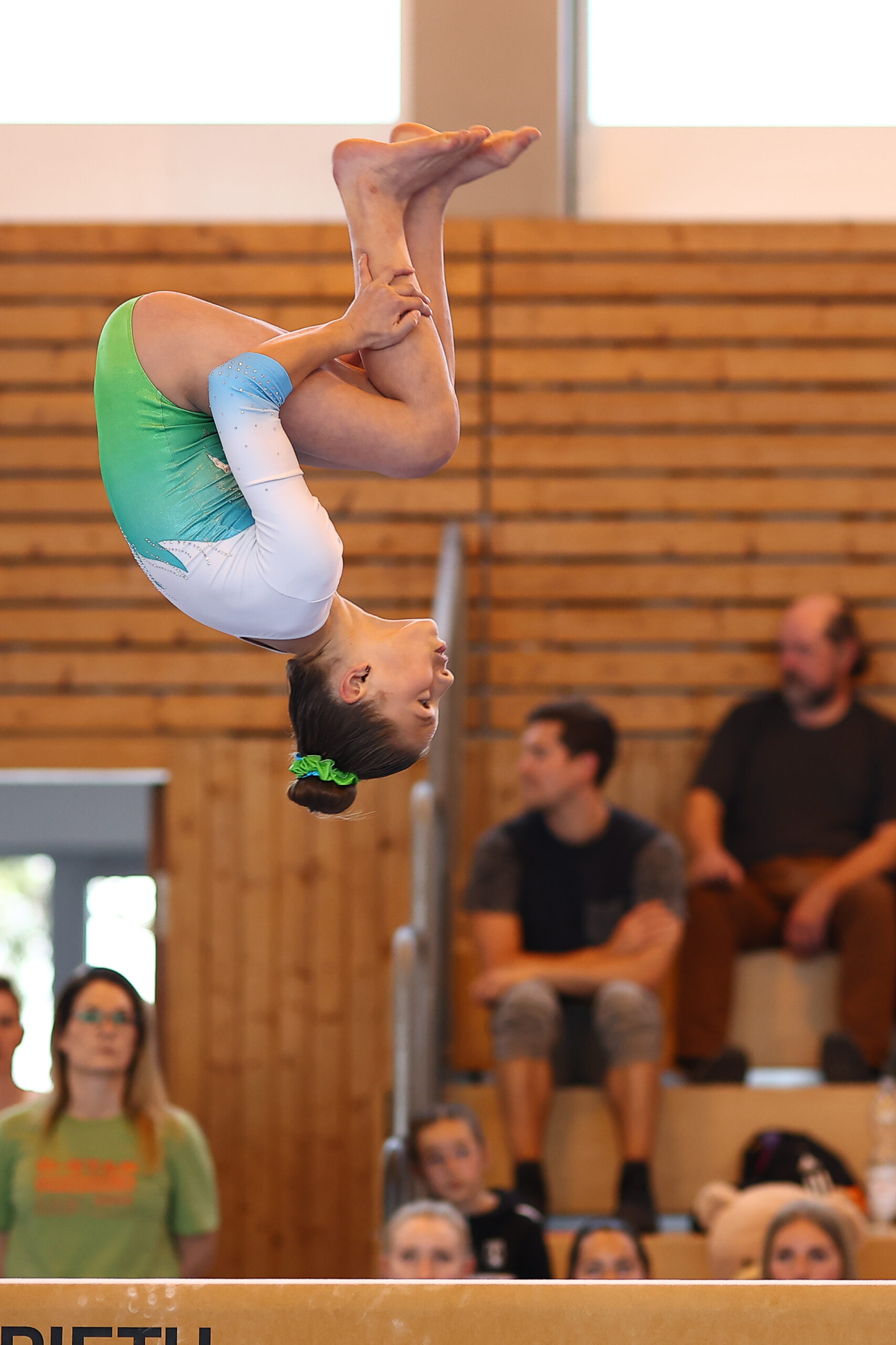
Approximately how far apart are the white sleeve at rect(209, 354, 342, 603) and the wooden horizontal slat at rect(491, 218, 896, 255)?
3340mm

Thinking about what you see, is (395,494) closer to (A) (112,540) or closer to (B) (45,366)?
(A) (112,540)

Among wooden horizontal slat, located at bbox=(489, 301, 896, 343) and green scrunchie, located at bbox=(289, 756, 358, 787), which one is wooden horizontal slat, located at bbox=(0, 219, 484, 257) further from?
green scrunchie, located at bbox=(289, 756, 358, 787)

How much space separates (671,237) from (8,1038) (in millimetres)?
3213

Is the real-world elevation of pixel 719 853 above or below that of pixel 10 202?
below

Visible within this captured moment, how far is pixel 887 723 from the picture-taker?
4672 mm

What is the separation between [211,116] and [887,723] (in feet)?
9.49

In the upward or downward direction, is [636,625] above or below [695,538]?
below

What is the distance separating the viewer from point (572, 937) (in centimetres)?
410

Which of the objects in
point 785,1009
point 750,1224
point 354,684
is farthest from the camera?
point 785,1009

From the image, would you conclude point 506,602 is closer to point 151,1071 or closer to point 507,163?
point 151,1071

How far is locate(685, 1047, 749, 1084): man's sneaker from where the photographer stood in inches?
157

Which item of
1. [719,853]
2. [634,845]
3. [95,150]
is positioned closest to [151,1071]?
[634,845]

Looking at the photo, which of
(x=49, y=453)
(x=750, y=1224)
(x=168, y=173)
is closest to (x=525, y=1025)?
(x=750, y=1224)

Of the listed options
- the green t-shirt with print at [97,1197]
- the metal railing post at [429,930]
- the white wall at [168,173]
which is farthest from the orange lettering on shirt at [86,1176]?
the white wall at [168,173]
